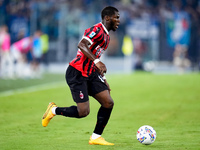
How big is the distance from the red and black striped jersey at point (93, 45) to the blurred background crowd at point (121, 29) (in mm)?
28292

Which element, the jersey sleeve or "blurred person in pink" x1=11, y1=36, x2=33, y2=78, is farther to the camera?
"blurred person in pink" x1=11, y1=36, x2=33, y2=78

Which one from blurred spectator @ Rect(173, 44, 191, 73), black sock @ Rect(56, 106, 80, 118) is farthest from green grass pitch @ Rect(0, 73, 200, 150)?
blurred spectator @ Rect(173, 44, 191, 73)

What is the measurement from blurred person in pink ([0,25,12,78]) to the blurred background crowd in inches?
341

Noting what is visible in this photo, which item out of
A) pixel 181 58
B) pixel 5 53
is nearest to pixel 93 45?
pixel 5 53

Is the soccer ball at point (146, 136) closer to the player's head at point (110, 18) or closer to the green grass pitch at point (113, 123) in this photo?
the green grass pitch at point (113, 123)

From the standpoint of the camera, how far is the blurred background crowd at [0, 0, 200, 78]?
36062 mm

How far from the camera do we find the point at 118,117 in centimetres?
1085

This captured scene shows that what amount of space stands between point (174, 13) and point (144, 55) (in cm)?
425

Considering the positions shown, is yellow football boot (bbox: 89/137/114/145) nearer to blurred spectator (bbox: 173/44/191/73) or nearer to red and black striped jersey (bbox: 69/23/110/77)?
red and black striped jersey (bbox: 69/23/110/77)

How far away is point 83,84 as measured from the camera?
7109 millimetres

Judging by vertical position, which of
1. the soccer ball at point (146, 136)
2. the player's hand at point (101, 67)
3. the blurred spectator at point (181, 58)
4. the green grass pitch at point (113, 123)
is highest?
the player's hand at point (101, 67)

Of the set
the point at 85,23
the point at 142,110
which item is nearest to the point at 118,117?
the point at 142,110

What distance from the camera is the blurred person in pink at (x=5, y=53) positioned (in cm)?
2548

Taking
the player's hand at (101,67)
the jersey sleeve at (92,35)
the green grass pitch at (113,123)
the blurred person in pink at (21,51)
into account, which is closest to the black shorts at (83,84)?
the player's hand at (101,67)
